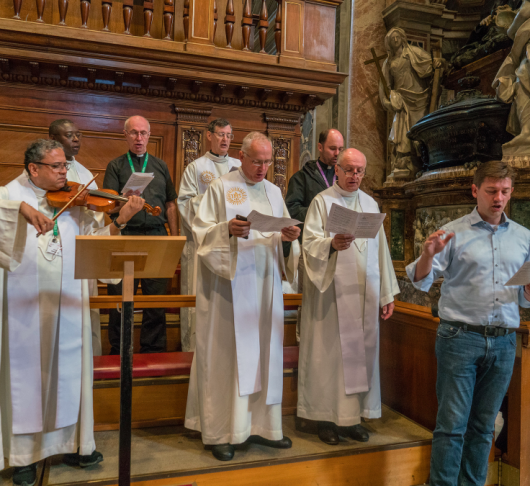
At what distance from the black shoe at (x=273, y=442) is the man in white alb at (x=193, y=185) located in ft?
4.58

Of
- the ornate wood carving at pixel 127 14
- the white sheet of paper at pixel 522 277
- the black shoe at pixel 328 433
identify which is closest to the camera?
the white sheet of paper at pixel 522 277

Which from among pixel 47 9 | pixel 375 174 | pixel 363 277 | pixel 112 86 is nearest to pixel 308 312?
pixel 363 277

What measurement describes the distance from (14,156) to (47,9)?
1749 mm

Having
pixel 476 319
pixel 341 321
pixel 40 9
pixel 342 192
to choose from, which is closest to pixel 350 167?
pixel 342 192

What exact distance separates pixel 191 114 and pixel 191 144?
36 centimetres

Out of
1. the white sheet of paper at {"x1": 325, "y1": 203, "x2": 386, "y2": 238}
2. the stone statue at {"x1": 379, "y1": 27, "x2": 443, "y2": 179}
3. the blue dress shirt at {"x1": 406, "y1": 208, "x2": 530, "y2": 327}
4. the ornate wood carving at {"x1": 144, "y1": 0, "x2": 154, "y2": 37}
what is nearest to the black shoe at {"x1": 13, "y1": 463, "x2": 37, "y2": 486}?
the white sheet of paper at {"x1": 325, "y1": 203, "x2": 386, "y2": 238}

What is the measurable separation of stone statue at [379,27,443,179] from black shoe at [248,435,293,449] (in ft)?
21.1

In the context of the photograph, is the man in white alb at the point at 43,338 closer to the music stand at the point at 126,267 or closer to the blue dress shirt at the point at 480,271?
the music stand at the point at 126,267

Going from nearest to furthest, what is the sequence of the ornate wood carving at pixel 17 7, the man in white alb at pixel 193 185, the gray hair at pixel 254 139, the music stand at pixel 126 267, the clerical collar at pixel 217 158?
the music stand at pixel 126 267, the gray hair at pixel 254 139, the man in white alb at pixel 193 185, the clerical collar at pixel 217 158, the ornate wood carving at pixel 17 7

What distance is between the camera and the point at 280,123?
6367 millimetres

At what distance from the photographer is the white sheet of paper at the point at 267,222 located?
271 cm

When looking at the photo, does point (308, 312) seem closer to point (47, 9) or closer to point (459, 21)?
point (47, 9)

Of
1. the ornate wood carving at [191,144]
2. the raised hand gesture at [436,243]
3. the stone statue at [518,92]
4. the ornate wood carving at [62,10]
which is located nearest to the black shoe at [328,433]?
the raised hand gesture at [436,243]

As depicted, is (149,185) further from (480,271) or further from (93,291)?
(480,271)
